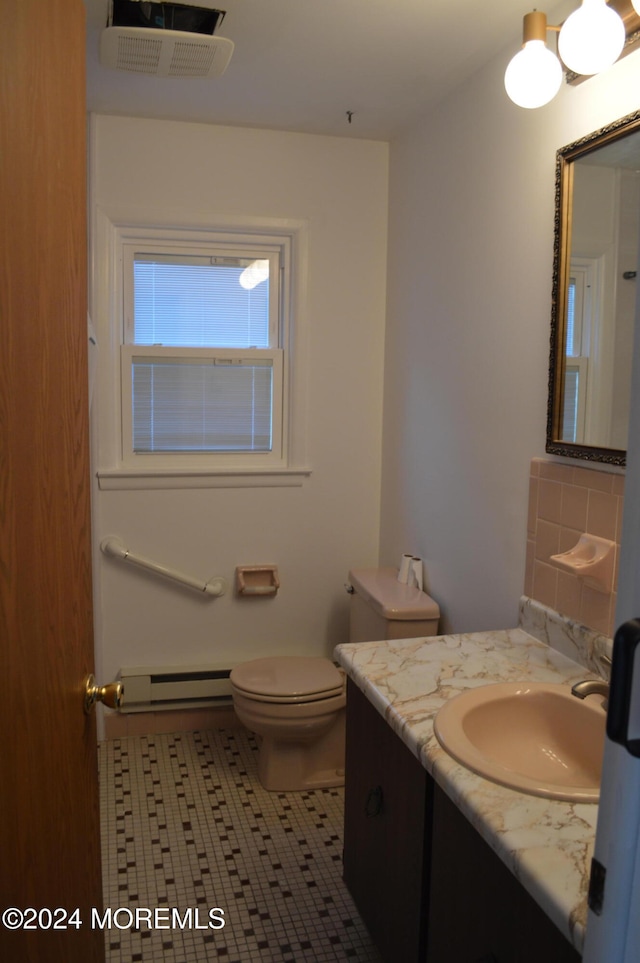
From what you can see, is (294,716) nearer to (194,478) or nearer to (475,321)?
(194,478)

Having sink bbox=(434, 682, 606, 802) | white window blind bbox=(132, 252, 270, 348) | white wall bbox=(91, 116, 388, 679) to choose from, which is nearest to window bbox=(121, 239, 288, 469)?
white window blind bbox=(132, 252, 270, 348)

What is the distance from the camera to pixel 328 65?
2311 millimetres

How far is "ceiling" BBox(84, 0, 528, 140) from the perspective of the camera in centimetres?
197

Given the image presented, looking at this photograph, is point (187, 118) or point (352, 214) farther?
point (352, 214)

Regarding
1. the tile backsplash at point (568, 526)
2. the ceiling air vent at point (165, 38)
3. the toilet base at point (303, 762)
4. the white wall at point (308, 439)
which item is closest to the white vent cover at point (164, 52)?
the ceiling air vent at point (165, 38)

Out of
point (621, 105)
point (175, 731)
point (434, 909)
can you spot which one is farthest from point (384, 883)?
point (621, 105)

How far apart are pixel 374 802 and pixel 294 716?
82 cm

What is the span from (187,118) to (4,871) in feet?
→ 8.65

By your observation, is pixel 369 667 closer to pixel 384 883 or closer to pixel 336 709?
pixel 384 883

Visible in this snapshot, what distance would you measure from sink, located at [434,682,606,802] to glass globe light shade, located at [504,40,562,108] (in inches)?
50.3

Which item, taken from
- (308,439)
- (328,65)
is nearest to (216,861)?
(308,439)

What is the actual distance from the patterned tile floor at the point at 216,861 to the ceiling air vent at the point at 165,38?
2287mm

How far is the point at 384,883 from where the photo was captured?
173 cm

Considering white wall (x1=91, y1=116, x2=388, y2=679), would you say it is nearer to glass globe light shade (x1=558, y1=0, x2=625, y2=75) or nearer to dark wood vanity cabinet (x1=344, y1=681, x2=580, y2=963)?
dark wood vanity cabinet (x1=344, y1=681, x2=580, y2=963)
